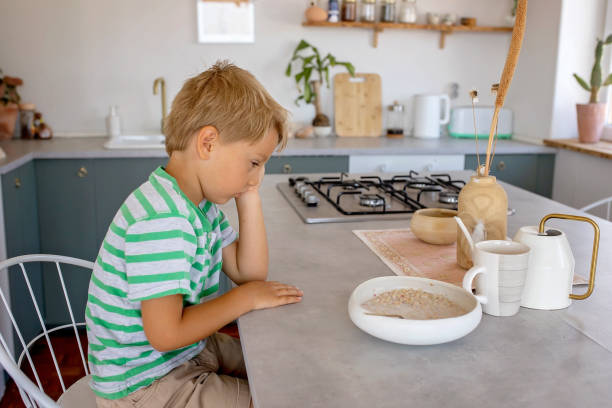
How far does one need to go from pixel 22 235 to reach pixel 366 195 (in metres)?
1.56

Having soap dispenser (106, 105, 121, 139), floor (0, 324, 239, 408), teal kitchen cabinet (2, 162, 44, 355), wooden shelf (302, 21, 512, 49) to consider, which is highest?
wooden shelf (302, 21, 512, 49)

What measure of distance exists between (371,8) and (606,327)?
107 inches

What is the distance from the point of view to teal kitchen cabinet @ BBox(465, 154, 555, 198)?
312 cm

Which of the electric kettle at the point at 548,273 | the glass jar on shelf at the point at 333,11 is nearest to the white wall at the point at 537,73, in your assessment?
the glass jar on shelf at the point at 333,11

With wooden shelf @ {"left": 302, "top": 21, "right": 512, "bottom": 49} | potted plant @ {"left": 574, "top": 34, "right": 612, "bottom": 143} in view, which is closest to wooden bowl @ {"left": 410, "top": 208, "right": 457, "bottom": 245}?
potted plant @ {"left": 574, "top": 34, "right": 612, "bottom": 143}

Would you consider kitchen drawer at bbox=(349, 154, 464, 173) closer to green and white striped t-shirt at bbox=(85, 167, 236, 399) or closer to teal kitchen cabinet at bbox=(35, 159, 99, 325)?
teal kitchen cabinet at bbox=(35, 159, 99, 325)

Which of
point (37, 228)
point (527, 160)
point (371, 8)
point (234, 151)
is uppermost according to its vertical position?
point (371, 8)

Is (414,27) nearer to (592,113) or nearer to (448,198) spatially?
(592,113)

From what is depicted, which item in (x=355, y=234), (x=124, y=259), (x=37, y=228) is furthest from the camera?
(x=37, y=228)

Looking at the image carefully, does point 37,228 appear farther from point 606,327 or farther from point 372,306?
point 606,327

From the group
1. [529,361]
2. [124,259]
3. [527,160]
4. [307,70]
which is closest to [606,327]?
[529,361]

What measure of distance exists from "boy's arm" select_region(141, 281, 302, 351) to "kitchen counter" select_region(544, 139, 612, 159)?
2203mm

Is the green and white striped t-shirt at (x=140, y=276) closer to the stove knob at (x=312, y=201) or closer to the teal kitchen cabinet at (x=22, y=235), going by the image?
the stove knob at (x=312, y=201)

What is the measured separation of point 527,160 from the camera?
3.15 metres
